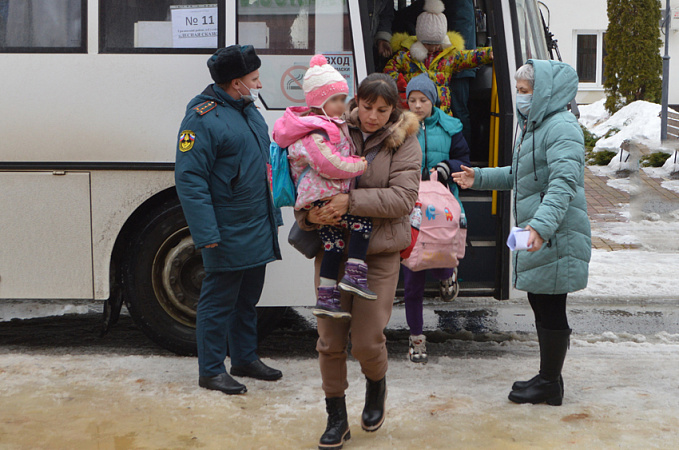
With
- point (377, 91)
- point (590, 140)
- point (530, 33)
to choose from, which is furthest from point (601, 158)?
point (377, 91)

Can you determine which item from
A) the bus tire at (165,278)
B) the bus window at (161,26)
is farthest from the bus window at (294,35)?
the bus tire at (165,278)

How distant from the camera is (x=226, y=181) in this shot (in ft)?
14.5

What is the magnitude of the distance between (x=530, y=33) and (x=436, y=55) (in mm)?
648

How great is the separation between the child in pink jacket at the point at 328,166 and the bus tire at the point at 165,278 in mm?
1674

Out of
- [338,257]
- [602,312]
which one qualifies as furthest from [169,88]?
[602,312]

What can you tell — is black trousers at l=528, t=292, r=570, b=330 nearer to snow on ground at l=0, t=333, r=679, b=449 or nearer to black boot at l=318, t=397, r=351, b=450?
snow on ground at l=0, t=333, r=679, b=449

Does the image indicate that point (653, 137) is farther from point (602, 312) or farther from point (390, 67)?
point (390, 67)

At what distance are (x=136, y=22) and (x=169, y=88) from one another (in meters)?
0.44

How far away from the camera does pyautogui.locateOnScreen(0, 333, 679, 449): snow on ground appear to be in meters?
3.88

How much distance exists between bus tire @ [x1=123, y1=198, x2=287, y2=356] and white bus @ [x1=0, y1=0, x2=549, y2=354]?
1 cm

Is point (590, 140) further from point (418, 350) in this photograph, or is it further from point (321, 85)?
point (321, 85)

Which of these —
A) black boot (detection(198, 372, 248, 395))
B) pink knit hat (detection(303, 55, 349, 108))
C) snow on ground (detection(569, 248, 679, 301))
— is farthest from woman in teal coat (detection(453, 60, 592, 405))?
snow on ground (detection(569, 248, 679, 301))

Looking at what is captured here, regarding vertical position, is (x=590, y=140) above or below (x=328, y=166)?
above

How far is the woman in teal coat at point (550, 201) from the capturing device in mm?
4023
